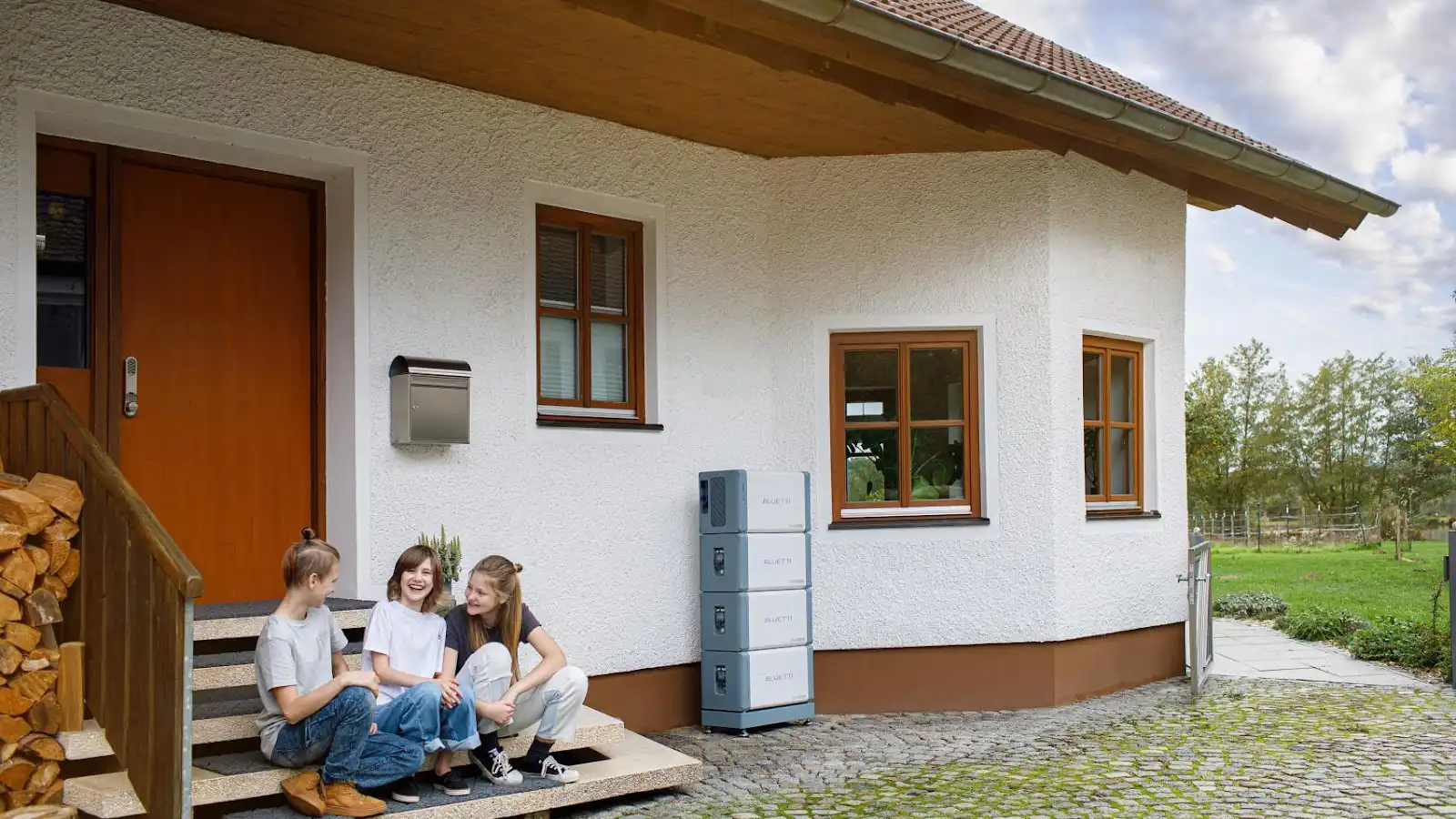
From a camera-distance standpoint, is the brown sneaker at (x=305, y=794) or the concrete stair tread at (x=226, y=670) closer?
the brown sneaker at (x=305, y=794)

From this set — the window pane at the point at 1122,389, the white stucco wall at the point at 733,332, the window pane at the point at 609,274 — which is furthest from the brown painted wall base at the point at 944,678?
the window pane at the point at 609,274

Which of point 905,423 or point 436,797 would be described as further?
point 905,423

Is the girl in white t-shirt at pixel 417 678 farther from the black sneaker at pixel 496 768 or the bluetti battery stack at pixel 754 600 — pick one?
the bluetti battery stack at pixel 754 600

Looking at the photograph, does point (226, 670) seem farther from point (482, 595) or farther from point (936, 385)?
point (936, 385)

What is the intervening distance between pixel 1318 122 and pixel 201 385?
60.9 metres

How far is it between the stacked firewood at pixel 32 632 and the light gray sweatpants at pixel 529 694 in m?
1.55

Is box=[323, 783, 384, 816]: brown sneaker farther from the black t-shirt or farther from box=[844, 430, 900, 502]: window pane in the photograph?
box=[844, 430, 900, 502]: window pane

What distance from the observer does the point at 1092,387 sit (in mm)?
8914

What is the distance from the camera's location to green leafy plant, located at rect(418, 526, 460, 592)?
6391 mm

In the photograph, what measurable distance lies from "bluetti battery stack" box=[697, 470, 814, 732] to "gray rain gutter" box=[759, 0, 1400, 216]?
2.54 m

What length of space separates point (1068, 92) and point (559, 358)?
10.4ft

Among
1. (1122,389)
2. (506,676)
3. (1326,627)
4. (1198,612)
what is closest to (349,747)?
(506,676)

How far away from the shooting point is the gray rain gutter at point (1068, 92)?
5824mm

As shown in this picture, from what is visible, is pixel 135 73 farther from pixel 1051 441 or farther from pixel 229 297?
pixel 1051 441
